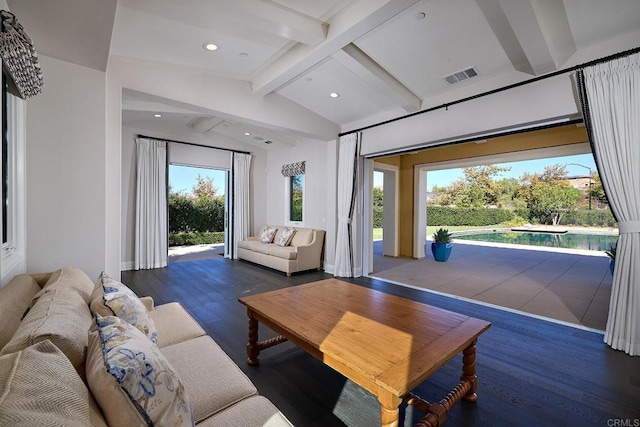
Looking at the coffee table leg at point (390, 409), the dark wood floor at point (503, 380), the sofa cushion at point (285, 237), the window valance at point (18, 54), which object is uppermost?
the window valance at point (18, 54)

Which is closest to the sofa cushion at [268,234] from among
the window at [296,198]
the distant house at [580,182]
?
the window at [296,198]

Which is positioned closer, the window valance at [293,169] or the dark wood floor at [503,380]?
the dark wood floor at [503,380]

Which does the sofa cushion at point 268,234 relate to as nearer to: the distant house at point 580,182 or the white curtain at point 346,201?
the white curtain at point 346,201

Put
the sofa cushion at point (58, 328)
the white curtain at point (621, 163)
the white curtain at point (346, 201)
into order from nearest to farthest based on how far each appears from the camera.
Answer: the sofa cushion at point (58, 328) < the white curtain at point (621, 163) < the white curtain at point (346, 201)

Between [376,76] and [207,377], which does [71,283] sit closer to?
[207,377]

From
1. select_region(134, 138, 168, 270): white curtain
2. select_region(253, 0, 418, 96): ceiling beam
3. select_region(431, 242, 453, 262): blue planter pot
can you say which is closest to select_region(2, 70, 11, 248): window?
select_region(253, 0, 418, 96): ceiling beam

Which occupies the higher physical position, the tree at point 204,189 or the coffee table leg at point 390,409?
the tree at point 204,189

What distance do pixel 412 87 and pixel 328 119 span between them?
5.79 feet

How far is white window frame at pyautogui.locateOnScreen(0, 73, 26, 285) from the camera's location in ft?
6.79

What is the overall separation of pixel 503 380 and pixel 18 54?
12.3 feet

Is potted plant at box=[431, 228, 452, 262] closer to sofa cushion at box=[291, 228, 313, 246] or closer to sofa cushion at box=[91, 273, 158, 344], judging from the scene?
sofa cushion at box=[291, 228, 313, 246]

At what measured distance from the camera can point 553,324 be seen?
313cm

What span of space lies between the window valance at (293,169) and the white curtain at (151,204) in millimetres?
2586

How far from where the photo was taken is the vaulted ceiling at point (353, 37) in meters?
2.23
